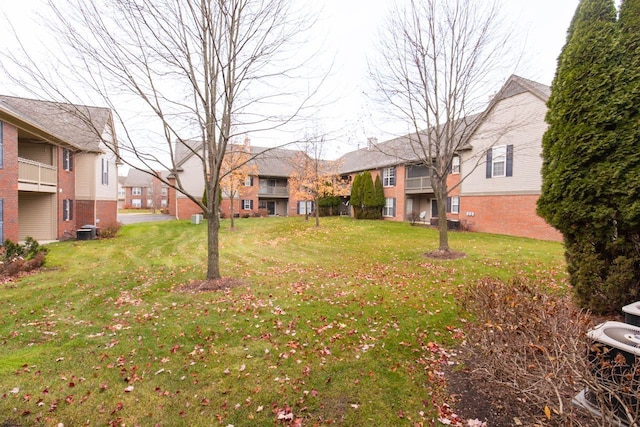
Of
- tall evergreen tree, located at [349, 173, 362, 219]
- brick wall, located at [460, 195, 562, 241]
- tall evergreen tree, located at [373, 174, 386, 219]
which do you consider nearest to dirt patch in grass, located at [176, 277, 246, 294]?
brick wall, located at [460, 195, 562, 241]

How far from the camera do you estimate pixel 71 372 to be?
431 centimetres

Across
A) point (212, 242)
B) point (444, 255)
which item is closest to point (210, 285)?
point (212, 242)

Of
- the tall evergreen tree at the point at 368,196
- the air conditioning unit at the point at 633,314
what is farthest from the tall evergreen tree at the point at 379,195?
the air conditioning unit at the point at 633,314

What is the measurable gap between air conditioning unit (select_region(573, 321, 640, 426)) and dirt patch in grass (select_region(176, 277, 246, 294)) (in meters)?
7.27

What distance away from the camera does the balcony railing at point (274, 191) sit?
1534 inches

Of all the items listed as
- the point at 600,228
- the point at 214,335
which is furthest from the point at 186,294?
the point at 600,228

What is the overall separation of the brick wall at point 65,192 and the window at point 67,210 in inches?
7.8

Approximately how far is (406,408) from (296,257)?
31.2ft

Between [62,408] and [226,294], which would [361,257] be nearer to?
[226,294]

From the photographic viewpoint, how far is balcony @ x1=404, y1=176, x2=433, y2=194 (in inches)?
981

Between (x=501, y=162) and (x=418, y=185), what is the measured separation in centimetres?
744

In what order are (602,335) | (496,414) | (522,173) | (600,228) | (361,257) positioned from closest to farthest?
(602,335)
(496,414)
(600,228)
(361,257)
(522,173)

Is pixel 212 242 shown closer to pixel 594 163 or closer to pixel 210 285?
pixel 210 285

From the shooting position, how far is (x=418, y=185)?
25734 millimetres
